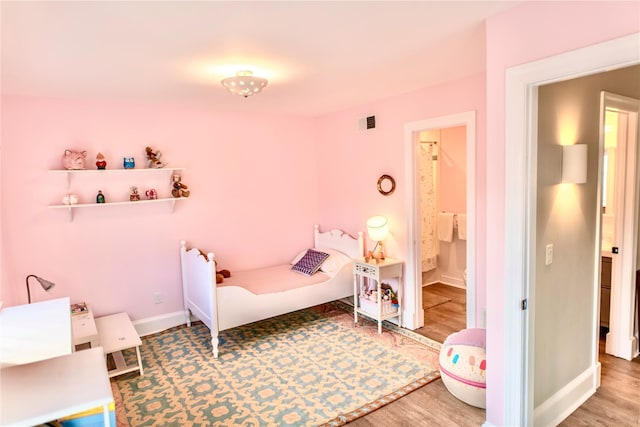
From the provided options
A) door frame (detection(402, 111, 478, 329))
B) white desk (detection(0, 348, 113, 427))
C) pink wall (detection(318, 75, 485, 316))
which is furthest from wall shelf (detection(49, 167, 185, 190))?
door frame (detection(402, 111, 478, 329))

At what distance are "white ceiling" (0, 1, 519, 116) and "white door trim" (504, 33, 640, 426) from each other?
39cm

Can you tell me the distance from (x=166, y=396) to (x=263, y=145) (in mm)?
2855

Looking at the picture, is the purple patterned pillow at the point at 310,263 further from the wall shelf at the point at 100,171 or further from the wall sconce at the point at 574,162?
the wall sconce at the point at 574,162

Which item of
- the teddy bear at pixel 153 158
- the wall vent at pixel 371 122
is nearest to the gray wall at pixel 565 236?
the wall vent at pixel 371 122

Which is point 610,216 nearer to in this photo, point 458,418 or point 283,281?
point 458,418

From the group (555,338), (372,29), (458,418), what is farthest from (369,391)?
(372,29)

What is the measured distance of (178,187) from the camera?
3.96 meters

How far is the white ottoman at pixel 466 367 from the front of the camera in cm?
248

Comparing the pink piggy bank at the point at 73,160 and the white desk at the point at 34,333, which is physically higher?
the pink piggy bank at the point at 73,160

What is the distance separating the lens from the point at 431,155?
529 cm

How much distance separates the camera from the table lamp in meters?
3.92

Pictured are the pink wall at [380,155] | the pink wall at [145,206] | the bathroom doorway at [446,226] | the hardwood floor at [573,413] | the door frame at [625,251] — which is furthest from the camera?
the bathroom doorway at [446,226]

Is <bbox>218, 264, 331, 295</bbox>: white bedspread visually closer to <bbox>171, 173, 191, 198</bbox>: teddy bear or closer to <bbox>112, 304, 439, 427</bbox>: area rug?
<bbox>112, 304, 439, 427</bbox>: area rug

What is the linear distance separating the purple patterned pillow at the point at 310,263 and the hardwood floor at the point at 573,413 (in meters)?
1.81
